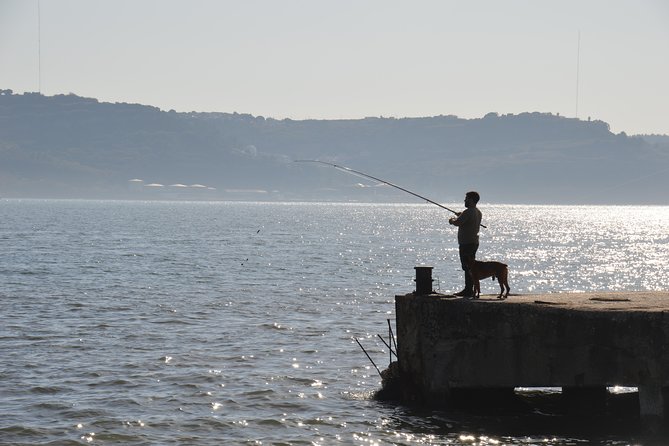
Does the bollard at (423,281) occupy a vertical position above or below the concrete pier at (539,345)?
above

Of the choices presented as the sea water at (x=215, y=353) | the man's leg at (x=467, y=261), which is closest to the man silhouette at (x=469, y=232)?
the man's leg at (x=467, y=261)

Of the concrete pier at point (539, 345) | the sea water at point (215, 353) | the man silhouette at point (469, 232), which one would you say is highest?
the man silhouette at point (469, 232)

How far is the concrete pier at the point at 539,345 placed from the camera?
14.4 meters

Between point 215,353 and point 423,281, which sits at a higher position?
point 423,281

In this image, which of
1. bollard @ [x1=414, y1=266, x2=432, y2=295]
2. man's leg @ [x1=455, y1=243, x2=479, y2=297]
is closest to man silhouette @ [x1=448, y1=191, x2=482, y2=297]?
man's leg @ [x1=455, y1=243, x2=479, y2=297]

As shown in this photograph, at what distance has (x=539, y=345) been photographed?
15031 millimetres

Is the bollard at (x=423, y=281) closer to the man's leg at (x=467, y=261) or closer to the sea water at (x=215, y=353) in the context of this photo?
the man's leg at (x=467, y=261)

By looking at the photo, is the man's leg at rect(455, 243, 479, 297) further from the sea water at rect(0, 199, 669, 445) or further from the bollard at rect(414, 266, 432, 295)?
the sea water at rect(0, 199, 669, 445)

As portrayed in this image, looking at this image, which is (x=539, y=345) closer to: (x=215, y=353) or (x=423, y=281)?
(x=423, y=281)

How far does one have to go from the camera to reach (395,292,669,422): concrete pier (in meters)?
14.4

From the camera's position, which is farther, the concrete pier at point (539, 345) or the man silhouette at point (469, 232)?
the man silhouette at point (469, 232)

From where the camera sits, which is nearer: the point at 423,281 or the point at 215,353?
the point at 423,281

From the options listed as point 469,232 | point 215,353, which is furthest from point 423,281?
point 215,353

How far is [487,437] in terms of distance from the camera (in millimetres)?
15352
